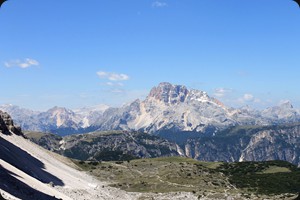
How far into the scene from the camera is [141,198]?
13125cm

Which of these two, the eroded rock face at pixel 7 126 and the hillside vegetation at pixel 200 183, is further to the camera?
the eroded rock face at pixel 7 126

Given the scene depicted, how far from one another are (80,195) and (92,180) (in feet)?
169

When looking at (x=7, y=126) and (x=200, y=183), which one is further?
(x=7, y=126)

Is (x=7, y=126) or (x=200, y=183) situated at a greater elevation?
(x=7, y=126)

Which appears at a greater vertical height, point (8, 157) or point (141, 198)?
point (8, 157)

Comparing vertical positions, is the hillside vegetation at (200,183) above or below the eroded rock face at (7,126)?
below

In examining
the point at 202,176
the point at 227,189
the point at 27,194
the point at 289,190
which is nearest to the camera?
the point at 27,194

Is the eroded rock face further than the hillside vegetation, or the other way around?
the eroded rock face

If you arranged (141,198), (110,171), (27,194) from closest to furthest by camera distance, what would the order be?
1. (27,194)
2. (141,198)
3. (110,171)

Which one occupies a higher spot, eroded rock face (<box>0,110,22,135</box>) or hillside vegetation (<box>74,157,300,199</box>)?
eroded rock face (<box>0,110,22,135</box>)

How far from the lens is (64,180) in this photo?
134 metres

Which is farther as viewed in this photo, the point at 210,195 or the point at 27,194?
the point at 210,195

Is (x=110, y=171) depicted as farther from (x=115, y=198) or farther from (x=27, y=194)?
(x=27, y=194)

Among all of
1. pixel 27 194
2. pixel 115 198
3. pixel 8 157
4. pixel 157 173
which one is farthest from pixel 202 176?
pixel 27 194
